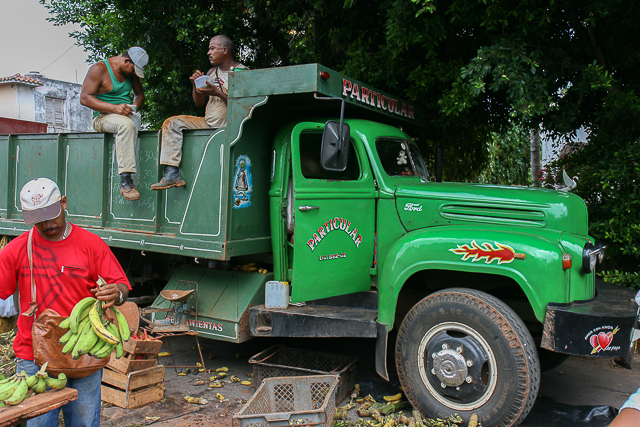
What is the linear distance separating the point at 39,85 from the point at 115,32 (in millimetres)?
22371

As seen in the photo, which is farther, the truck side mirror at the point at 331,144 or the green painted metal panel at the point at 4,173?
the green painted metal panel at the point at 4,173

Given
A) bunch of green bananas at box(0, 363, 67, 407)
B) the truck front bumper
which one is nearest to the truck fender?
the truck front bumper

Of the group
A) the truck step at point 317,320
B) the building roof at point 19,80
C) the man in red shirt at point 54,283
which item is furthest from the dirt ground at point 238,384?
the building roof at point 19,80

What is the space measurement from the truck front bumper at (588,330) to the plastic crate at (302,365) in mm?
1665

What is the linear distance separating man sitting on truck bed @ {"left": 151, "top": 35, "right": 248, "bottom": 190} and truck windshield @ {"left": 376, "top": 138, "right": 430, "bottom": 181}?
5.13ft

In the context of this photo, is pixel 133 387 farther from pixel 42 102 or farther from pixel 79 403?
pixel 42 102

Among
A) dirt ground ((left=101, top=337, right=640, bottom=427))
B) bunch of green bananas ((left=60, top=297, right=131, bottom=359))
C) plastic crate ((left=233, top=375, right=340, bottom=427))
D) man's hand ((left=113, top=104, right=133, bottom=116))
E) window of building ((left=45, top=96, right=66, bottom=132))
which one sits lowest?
dirt ground ((left=101, top=337, right=640, bottom=427))

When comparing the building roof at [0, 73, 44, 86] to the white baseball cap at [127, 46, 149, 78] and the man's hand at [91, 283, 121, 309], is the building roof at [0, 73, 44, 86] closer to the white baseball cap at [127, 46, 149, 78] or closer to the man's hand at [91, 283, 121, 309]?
the white baseball cap at [127, 46, 149, 78]

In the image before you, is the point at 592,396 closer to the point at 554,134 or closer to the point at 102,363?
the point at 554,134

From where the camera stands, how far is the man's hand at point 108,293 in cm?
282

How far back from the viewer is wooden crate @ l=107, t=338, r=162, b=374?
4.36m

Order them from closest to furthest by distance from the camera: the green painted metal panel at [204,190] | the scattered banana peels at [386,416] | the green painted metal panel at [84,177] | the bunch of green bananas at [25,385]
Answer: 1. the bunch of green bananas at [25,385]
2. the scattered banana peels at [386,416]
3. the green painted metal panel at [204,190]
4. the green painted metal panel at [84,177]

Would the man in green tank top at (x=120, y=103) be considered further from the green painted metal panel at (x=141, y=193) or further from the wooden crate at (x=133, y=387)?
the wooden crate at (x=133, y=387)

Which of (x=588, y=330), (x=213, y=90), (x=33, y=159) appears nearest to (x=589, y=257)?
(x=588, y=330)
